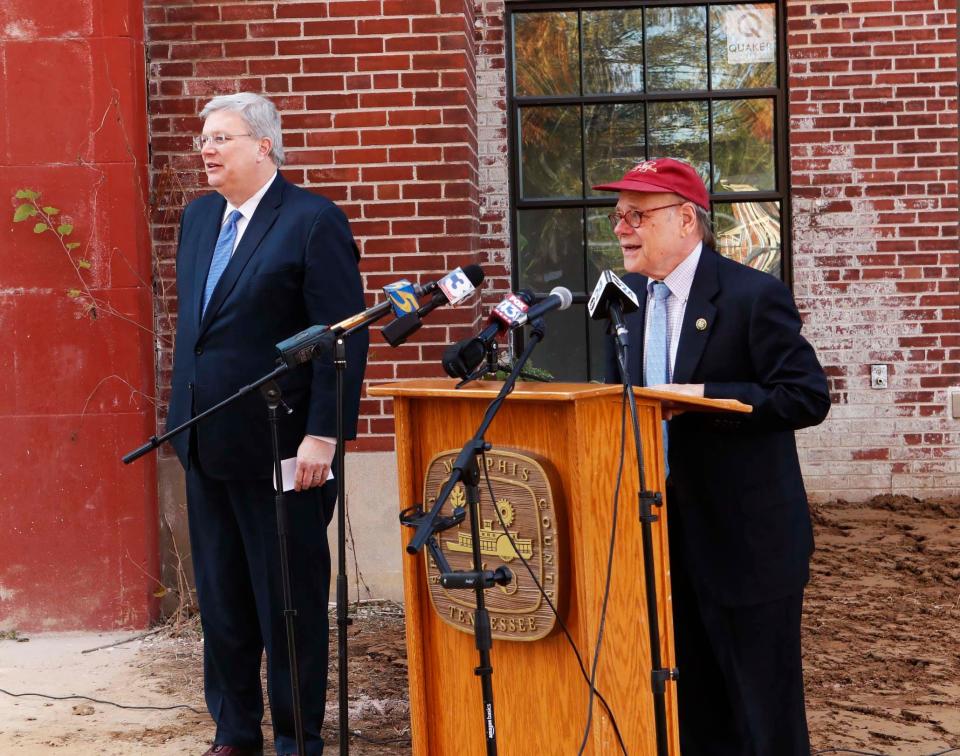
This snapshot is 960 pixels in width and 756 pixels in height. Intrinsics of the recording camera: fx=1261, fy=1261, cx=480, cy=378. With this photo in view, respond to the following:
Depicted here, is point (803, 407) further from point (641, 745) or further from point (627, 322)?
point (641, 745)

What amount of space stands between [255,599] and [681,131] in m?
5.03

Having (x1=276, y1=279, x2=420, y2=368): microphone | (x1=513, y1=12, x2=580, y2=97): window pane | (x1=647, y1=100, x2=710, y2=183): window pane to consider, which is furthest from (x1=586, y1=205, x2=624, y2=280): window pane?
(x1=276, y1=279, x2=420, y2=368): microphone

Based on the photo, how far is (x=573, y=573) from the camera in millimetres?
3016

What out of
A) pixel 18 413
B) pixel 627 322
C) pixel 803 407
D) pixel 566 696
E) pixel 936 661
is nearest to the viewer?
pixel 566 696

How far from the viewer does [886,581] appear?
686 cm

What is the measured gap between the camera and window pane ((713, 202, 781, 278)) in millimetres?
8305

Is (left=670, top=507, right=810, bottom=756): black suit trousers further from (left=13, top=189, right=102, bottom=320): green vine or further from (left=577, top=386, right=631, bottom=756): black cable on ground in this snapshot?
(left=13, top=189, right=102, bottom=320): green vine

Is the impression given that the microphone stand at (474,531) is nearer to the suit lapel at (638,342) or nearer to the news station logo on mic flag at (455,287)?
the news station logo on mic flag at (455,287)

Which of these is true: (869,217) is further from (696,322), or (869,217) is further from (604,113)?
(696,322)

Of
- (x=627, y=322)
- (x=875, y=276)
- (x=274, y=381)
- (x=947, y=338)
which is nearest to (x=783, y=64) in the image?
(x=875, y=276)

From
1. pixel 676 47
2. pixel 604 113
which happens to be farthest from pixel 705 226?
pixel 676 47

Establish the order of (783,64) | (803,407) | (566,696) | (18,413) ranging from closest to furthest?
(566,696), (803,407), (18,413), (783,64)

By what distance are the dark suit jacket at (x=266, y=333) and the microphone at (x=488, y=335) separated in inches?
49.6

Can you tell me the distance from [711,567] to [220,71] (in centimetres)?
395
